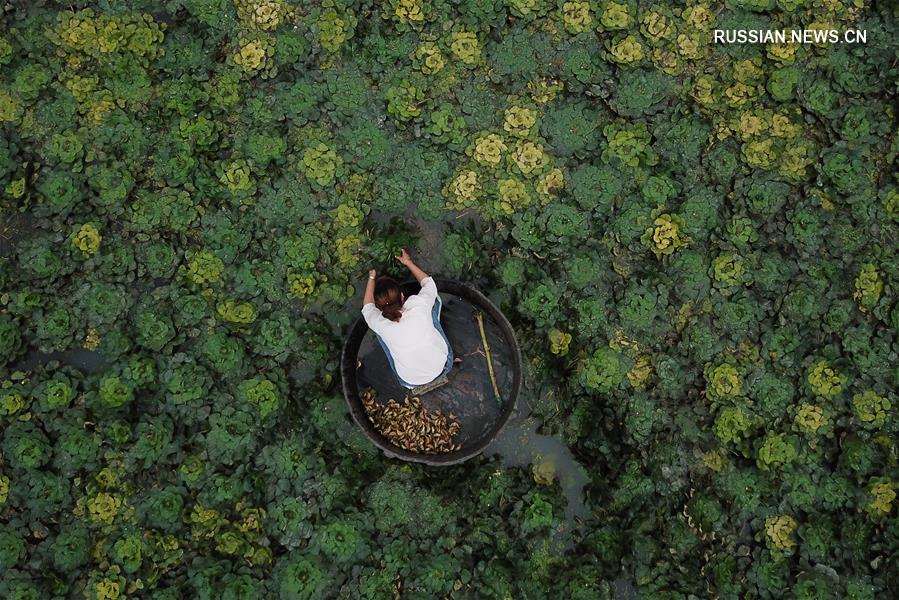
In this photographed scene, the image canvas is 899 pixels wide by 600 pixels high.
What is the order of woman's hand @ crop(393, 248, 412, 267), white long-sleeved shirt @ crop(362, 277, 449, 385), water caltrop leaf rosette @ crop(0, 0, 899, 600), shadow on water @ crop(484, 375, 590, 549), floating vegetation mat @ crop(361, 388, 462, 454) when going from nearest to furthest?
white long-sleeved shirt @ crop(362, 277, 449, 385), water caltrop leaf rosette @ crop(0, 0, 899, 600), woman's hand @ crop(393, 248, 412, 267), floating vegetation mat @ crop(361, 388, 462, 454), shadow on water @ crop(484, 375, 590, 549)

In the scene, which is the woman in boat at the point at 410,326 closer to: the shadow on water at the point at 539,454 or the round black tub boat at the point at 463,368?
the round black tub boat at the point at 463,368

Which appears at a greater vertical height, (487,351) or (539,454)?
(487,351)

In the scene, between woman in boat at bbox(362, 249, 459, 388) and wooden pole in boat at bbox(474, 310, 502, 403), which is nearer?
woman in boat at bbox(362, 249, 459, 388)

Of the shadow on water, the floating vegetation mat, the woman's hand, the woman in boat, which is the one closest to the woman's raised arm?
the woman in boat

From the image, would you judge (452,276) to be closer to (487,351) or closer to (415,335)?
(487,351)

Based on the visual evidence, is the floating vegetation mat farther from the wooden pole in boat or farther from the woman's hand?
the woman's hand

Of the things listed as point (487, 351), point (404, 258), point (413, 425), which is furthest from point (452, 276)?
point (413, 425)

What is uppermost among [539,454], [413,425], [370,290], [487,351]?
[370,290]

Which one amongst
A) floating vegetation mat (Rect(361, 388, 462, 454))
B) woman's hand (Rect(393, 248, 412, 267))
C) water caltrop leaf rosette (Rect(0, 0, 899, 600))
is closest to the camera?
water caltrop leaf rosette (Rect(0, 0, 899, 600))
